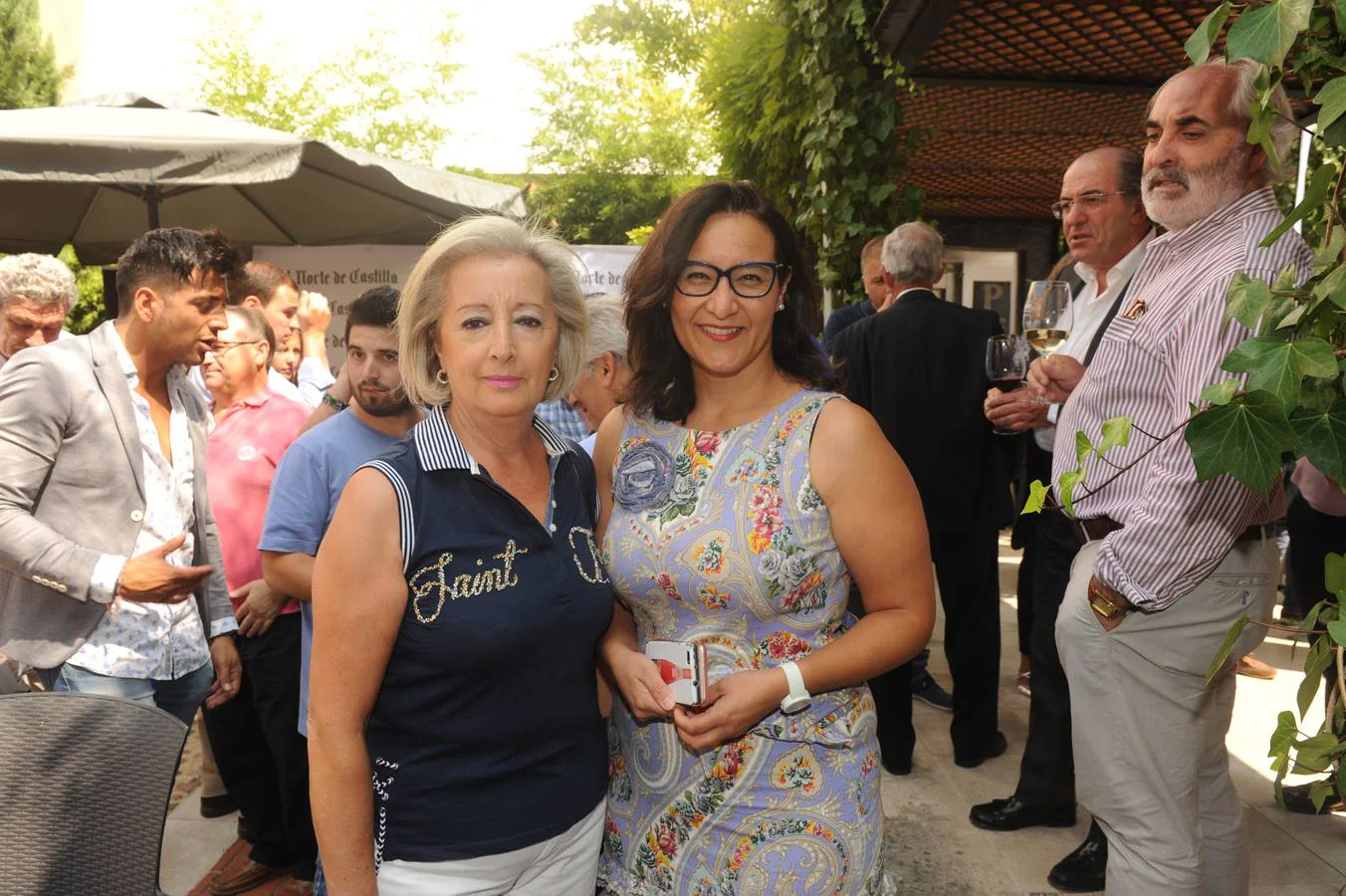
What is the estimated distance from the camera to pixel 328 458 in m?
2.99

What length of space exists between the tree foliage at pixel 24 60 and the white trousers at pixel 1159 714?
25595mm

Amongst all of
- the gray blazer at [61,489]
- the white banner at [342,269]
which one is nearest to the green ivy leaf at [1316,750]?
the gray blazer at [61,489]

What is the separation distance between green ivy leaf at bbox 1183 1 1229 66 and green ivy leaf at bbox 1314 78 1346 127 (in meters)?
0.13

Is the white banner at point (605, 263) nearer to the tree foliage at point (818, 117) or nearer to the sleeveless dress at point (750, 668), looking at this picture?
the tree foliage at point (818, 117)

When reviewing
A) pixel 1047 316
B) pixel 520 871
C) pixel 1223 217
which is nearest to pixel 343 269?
pixel 1047 316

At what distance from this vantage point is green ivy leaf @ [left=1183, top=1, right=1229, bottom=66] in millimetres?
1104

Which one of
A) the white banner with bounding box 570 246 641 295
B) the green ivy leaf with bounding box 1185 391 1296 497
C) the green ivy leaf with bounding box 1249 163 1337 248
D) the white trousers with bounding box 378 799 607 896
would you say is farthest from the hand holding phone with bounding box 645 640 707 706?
the white banner with bounding box 570 246 641 295

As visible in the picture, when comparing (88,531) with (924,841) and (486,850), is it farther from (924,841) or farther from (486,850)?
(924,841)

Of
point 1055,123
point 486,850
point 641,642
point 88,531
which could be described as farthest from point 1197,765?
point 1055,123

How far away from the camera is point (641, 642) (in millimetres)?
2008

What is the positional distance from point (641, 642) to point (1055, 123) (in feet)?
23.8

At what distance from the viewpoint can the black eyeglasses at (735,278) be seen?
193 cm

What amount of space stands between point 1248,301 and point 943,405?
3276mm

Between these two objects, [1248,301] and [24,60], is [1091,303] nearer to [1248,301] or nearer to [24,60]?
[1248,301]
